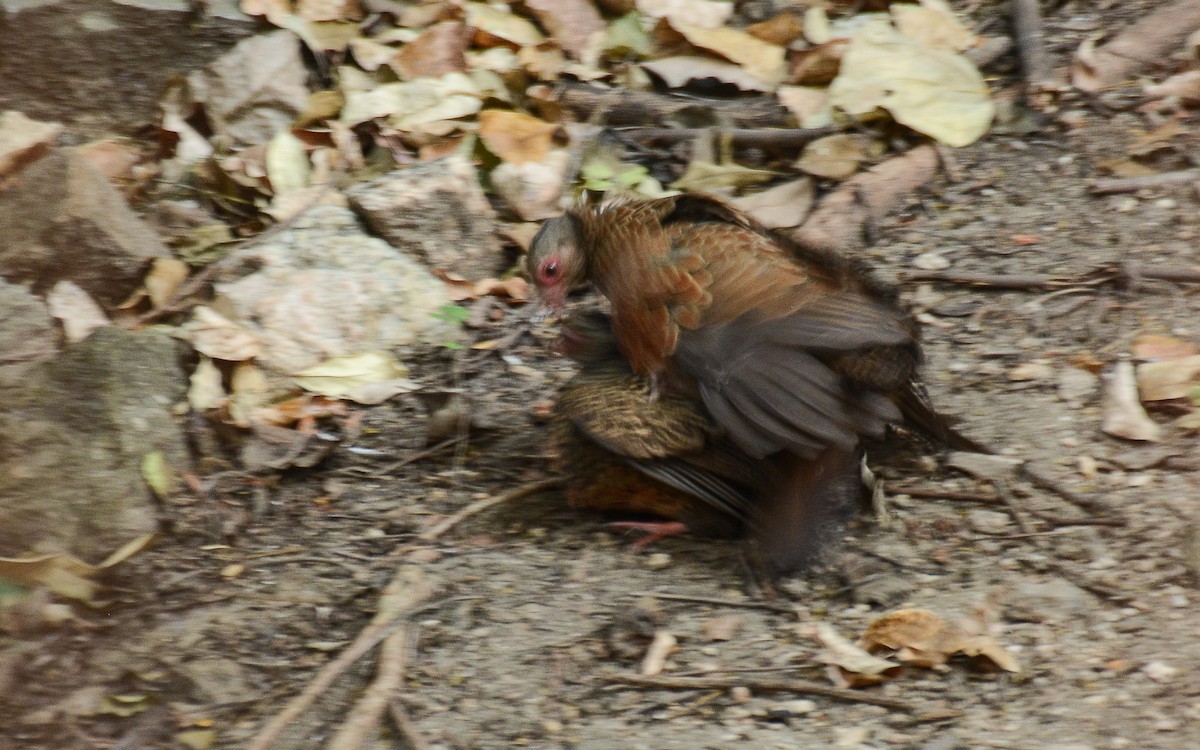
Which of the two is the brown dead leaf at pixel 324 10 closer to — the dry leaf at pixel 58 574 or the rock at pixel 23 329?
the rock at pixel 23 329

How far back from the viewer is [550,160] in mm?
4879

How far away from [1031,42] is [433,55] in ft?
7.45

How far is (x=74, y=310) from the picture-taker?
164 inches

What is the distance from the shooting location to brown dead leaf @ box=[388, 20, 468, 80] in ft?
16.9

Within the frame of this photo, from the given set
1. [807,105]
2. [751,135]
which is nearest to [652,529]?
[751,135]

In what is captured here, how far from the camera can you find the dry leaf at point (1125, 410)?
11.7ft

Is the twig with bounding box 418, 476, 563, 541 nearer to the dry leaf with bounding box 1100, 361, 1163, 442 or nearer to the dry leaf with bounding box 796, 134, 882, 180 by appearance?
the dry leaf with bounding box 1100, 361, 1163, 442

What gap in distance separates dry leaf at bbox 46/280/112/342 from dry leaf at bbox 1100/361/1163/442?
2.95 m

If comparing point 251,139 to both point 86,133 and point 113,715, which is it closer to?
point 86,133

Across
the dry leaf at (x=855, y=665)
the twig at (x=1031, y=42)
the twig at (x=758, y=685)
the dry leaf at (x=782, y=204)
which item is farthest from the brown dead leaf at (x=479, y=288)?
the twig at (x=1031, y=42)

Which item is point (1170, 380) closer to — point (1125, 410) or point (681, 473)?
point (1125, 410)

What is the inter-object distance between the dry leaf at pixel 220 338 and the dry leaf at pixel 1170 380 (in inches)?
101

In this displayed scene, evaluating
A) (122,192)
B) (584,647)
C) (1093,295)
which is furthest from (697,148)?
(584,647)

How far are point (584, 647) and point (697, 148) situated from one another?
2.39 meters
